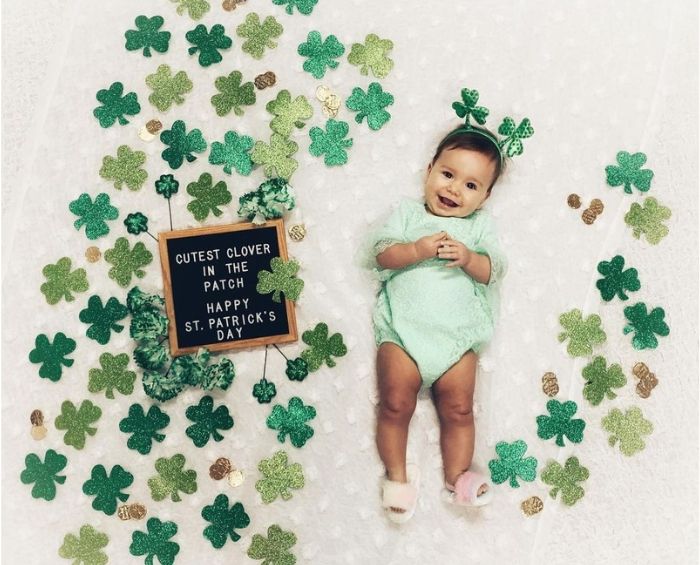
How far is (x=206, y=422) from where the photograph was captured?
1145 mm

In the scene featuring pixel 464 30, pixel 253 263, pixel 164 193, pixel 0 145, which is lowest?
pixel 253 263

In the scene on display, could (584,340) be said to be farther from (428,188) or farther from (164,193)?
(164,193)

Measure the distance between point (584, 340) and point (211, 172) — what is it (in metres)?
0.80

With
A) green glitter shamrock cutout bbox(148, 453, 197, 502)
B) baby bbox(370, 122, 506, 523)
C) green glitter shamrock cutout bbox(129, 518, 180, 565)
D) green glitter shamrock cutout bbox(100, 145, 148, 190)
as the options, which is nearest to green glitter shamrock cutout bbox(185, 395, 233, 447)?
green glitter shamrock cutout bbox(148, 453, 197, 502)

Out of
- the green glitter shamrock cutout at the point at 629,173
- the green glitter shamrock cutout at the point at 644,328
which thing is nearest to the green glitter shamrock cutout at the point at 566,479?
the green glitter shamrock cutout at the point at 644,328

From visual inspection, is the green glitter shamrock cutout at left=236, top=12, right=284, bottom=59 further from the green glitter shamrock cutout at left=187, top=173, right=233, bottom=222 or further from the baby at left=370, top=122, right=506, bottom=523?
the baby at left=370, top=122, right=506, bottom=523

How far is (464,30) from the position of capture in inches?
49.0

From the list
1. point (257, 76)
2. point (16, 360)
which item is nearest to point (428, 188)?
point (257, 76)

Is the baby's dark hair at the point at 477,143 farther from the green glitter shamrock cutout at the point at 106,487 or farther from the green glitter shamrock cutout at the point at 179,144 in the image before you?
the green glitter shamrock cutout at the point at 106,487

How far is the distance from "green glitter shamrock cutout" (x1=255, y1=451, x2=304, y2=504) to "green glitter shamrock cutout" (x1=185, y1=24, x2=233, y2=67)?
2.57 feet

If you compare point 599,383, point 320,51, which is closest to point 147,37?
point 320,51

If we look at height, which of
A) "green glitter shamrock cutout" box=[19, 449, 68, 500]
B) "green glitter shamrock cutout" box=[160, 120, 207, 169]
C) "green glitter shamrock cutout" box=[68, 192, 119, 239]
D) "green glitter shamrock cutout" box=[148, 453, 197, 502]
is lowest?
"green glitter shamrock cutout" box=[148, 453, 197, 502]

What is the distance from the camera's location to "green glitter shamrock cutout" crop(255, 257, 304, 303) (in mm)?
1153

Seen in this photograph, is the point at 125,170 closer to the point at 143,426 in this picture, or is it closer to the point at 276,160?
the point at 276,160
